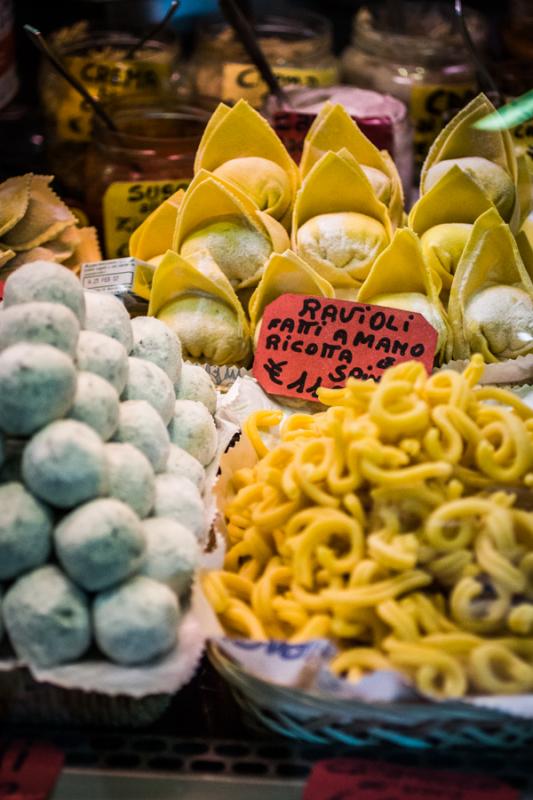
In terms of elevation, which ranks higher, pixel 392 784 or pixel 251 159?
pixel 251 159

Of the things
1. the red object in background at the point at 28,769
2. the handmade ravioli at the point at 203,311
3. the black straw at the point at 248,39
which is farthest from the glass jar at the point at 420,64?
the red object in background at the point at 28,769

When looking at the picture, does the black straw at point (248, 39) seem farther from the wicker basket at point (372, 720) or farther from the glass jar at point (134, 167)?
the wicker basket at point (372, 720)

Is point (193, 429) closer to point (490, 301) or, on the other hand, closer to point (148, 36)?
point (490, 301)

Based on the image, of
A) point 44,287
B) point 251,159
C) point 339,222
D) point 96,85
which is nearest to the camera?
point 44,287

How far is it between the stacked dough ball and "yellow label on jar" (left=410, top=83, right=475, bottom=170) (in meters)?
1.40

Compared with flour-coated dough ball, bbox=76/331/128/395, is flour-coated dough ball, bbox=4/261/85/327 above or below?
above

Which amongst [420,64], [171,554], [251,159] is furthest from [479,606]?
[420,64]

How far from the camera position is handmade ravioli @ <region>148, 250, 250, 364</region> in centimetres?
143

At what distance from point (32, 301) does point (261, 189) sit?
0.70 m

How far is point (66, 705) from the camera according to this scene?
3.00 feet

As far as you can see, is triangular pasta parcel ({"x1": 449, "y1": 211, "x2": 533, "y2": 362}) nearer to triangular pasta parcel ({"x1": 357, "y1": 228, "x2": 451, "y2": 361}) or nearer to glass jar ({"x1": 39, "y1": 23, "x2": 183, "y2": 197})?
triangular pasta parcel ({"x1": 357, "y1": 228, "x2": 451, "y2": 361})

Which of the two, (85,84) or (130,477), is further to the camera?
(85,84)

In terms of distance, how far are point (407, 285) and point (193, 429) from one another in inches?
18.8

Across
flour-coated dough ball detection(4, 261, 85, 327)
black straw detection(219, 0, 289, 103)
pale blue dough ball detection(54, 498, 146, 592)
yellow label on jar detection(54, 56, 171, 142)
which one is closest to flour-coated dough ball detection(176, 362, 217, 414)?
flour-coated dough ball detection(4, 261, 85, 327)
